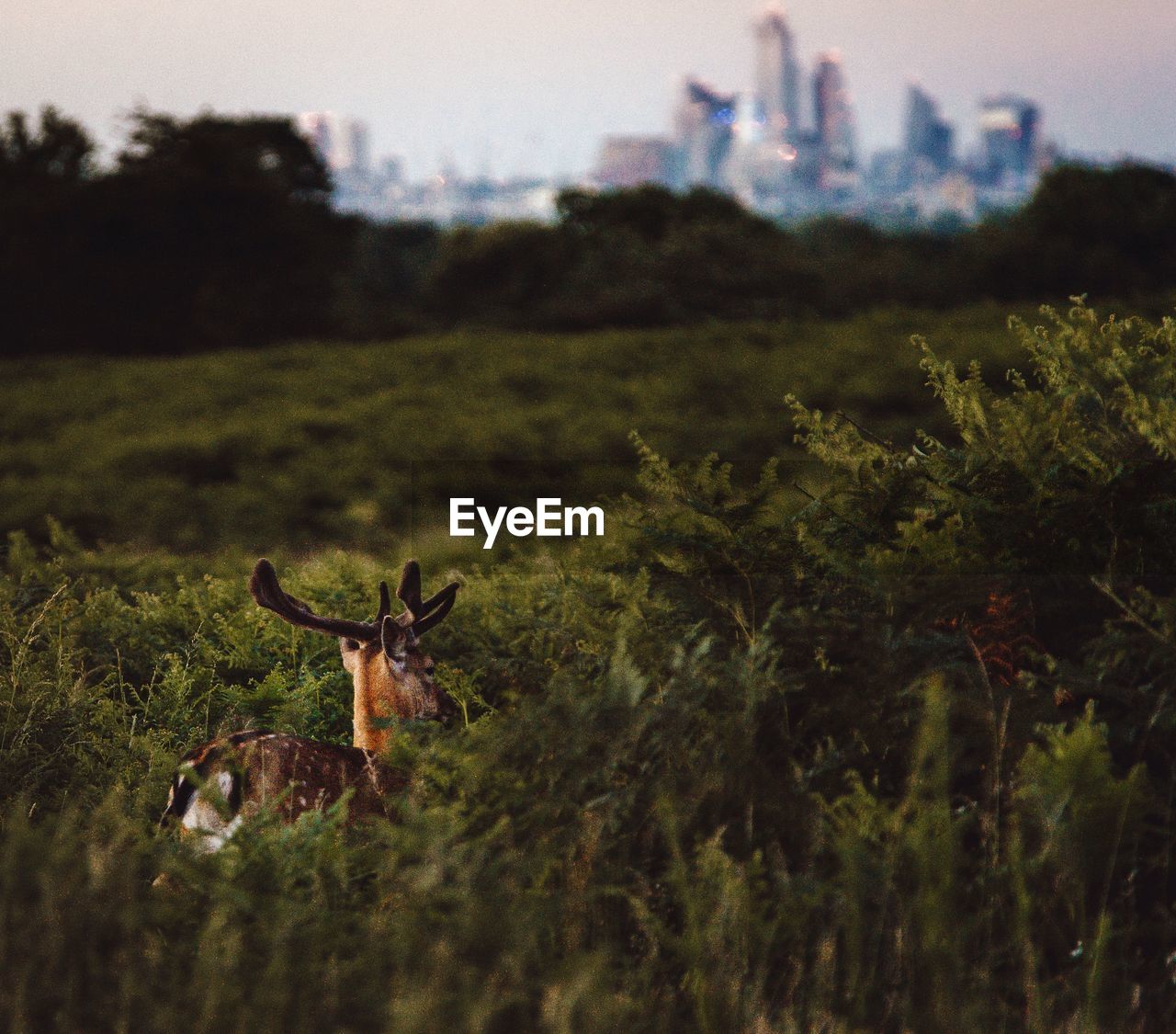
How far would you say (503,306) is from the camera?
44812 mm

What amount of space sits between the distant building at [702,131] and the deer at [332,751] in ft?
436

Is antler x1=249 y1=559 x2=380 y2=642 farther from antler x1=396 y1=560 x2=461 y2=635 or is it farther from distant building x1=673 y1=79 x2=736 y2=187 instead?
distant building x1=673 y1=79 x2=736 y2=187

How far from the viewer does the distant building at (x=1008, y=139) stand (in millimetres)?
154625

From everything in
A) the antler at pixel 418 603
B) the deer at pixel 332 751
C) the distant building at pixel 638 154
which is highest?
the distant building at pixel 638 154

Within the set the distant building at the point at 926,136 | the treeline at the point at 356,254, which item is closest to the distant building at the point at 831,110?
the distant building at the point at 926,136

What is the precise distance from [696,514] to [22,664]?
8.86 ft

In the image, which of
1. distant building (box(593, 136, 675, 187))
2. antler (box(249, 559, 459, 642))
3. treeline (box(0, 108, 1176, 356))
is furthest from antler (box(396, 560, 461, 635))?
distant building (box(593, 136, 675, 187))

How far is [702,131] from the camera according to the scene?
138625 mm

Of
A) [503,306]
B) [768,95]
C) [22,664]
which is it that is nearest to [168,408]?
[22,664]

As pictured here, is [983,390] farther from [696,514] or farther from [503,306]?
[503,306]

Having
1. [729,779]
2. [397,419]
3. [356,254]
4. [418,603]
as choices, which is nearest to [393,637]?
[418,603]

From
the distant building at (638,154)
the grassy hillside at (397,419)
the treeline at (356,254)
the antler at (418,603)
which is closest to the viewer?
the antler at (418,603)

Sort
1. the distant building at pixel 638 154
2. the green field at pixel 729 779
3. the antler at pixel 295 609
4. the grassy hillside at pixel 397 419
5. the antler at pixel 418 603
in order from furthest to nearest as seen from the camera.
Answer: the distant building at pixel 638 154 → the grassy hillside at pixel 397 419 → the antler at pixel 418 603 → the antler at pixel 295 609 → the green field at pixel 729 779

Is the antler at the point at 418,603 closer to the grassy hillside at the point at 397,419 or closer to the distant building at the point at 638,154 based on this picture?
the grassy hillside at the point at 397,419
